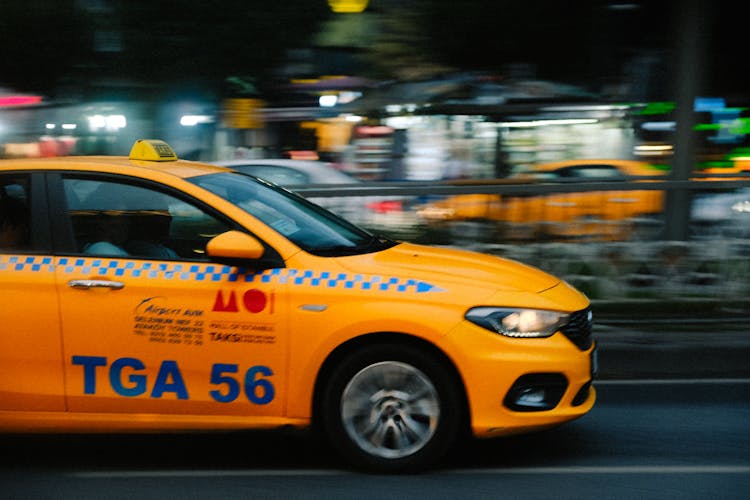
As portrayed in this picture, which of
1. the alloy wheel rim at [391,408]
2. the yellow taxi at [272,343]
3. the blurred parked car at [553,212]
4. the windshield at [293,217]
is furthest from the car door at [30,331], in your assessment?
the blurred parked car at [553,212]

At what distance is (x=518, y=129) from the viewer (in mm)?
10352

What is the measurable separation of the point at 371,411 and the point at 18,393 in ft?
5.50

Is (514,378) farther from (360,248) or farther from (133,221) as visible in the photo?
(133,221)

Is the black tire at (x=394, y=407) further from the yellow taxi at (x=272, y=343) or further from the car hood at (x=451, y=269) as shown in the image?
the car hood at (x=451, y=269)

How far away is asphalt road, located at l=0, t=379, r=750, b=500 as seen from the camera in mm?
5055

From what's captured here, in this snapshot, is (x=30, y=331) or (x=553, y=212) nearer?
(x=30, y=331)

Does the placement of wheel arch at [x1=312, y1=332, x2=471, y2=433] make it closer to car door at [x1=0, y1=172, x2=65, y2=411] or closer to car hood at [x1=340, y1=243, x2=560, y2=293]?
car hood at [x1=340, y1=243, x2=560, y2=293]

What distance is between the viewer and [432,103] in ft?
34.2

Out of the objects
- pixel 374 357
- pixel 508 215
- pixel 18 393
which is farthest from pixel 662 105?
pixel 18 393

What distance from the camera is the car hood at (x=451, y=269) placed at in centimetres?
529

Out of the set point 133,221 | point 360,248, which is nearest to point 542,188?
point 360,248

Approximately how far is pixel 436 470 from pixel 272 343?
1.00 metres

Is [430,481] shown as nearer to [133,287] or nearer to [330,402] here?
[330,402]

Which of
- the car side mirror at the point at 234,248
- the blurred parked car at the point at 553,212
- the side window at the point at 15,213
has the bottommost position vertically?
the blurred parked car at the point at 553,212
